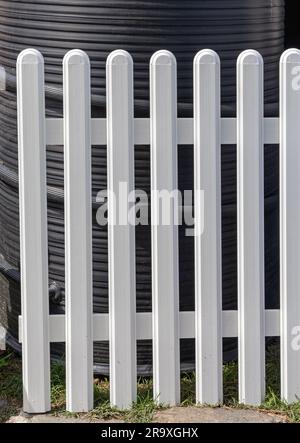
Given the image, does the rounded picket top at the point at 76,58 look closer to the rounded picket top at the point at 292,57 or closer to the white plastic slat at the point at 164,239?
the white plastic slat at the point at 164,239

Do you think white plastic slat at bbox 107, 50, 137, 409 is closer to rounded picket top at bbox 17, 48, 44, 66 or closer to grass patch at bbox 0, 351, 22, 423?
rounded picket top at bbox 17, 48, 44, 66

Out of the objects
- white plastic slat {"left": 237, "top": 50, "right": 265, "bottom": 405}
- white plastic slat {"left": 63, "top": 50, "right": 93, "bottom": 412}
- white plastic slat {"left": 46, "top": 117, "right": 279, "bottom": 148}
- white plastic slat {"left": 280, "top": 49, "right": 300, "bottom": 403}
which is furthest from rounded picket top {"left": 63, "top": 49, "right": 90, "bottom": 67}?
white plastic slat {"left": 280, "top": 49, "right": 300, "bottom": 403}

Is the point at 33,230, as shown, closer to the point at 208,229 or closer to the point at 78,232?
the point at 78,232

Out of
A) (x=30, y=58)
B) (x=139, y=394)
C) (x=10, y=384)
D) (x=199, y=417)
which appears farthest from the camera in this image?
(x=10, y=384)

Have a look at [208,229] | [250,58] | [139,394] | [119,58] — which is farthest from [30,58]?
[139,394]

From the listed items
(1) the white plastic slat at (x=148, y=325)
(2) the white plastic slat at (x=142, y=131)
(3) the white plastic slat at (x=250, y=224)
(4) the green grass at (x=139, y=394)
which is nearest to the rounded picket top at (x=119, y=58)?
(2) the white plastic slat at (x=142, y=131)

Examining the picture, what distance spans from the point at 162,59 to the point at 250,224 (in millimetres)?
656

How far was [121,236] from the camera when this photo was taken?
2949mm

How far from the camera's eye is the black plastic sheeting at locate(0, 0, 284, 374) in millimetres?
3066

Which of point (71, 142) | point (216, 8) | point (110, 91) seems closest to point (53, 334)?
point (71, 142)

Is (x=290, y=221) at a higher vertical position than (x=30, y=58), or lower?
lower

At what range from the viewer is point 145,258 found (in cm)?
322

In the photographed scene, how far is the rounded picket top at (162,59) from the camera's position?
2848mm

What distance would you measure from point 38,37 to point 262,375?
1516 mm
